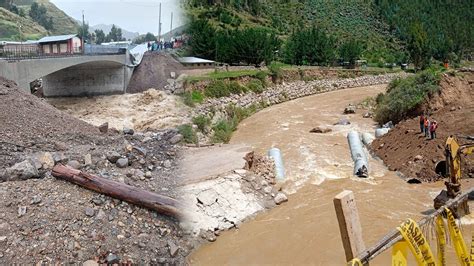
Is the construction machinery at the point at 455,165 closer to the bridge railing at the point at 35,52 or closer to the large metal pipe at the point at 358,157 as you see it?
the large metal pipe at the point at 358,157

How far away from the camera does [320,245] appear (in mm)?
10414

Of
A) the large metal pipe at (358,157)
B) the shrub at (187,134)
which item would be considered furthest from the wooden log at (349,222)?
the shrub at (187,134)

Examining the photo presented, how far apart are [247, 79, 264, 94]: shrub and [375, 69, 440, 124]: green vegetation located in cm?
1049

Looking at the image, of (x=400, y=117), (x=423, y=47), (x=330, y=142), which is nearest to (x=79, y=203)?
(x=330, y=142)

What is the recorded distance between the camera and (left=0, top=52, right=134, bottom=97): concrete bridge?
23812 millimetres

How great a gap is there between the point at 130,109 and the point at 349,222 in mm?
23823

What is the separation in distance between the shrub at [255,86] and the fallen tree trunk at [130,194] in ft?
82.6

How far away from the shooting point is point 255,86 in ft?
110

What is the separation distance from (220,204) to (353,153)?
7.66 metres

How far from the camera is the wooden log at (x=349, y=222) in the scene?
4152mm

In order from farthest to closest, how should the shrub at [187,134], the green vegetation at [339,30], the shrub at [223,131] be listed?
the green vegetation at [339,30]
the shrub at [223,131]
the shrub at [187,134]

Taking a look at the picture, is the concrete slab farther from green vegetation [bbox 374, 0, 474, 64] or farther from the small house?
green vegetation [bbox 374, 0, 474, 64]

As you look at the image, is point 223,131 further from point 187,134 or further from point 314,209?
point 314,209

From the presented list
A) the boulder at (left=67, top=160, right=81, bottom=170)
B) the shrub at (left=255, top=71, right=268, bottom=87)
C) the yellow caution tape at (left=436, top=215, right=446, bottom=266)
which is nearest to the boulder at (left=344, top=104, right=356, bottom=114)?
the shrub at (left=255, top=71, right=268, bottom=87)
